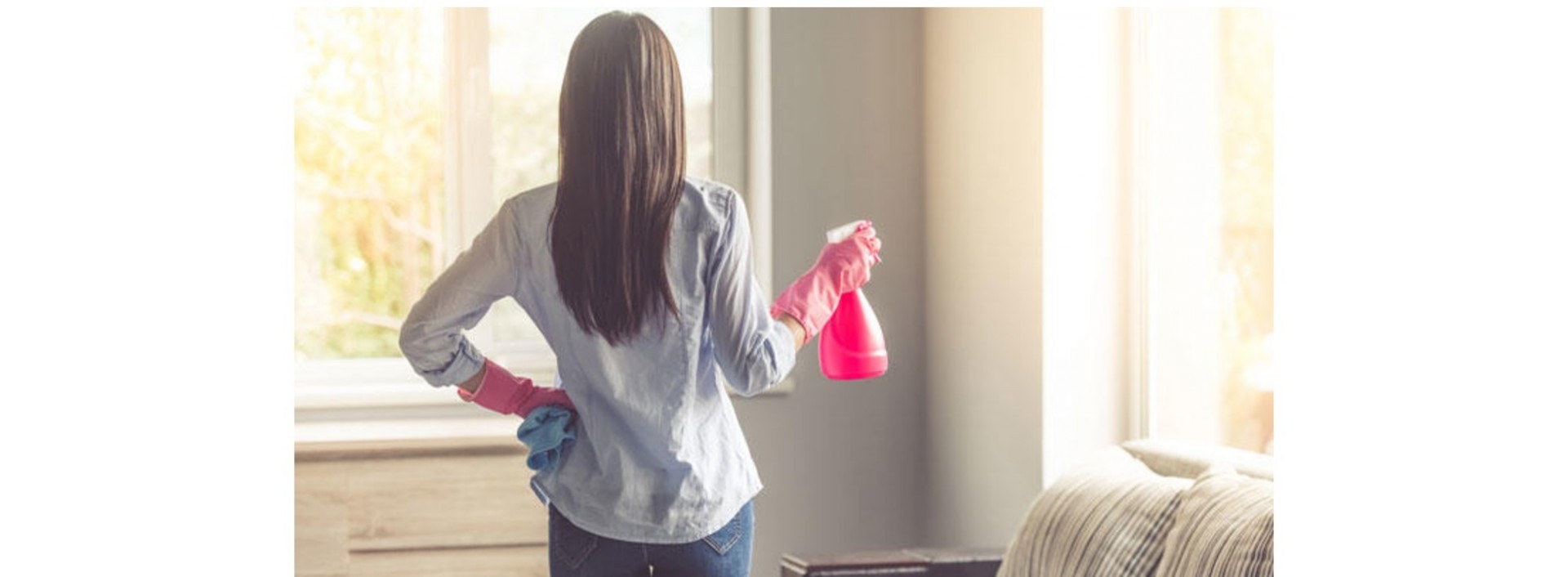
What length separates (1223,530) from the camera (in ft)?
5.81

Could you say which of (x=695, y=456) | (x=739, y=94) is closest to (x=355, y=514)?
(x=739, y=94)

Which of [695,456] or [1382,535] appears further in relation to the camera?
[695,456]

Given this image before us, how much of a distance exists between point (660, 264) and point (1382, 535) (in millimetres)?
796

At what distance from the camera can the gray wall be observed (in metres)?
3.37

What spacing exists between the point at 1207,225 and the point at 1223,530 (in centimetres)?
98

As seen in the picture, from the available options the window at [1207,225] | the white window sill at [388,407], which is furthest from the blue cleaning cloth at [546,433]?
the white window sill at [388,407]

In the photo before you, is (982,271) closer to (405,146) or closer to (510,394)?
(405,146)

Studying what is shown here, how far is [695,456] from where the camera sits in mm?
1581

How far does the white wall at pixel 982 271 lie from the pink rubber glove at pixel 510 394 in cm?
133

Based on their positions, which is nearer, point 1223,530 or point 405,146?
point 1223,530

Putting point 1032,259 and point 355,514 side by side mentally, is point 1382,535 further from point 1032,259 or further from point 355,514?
point 355,514

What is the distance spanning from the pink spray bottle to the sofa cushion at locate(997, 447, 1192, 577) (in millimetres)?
418

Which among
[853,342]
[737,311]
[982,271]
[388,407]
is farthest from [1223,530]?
[388,407]

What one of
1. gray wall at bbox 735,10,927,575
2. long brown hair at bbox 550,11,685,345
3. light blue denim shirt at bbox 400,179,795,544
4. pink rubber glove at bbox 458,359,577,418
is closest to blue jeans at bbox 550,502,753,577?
light blue denim shirt at bbox 400,179,795,544
